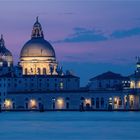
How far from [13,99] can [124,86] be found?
13212 mm

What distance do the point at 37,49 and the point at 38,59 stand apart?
1192 millimetres

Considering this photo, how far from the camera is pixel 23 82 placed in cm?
12638

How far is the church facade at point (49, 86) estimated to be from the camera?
121125 mm

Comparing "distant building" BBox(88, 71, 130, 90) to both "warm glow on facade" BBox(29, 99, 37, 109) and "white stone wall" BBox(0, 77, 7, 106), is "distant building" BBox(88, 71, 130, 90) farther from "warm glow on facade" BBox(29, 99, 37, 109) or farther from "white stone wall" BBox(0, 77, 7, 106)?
"white stone wall" BBox(0, 77, 7, 106)

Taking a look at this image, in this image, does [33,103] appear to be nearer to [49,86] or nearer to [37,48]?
[49,86]

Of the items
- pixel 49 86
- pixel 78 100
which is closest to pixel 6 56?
pixel 49 86

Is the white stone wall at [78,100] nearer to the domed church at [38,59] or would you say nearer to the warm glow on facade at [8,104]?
the warm glow on facade at [8,104]

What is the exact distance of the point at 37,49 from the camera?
430 ft

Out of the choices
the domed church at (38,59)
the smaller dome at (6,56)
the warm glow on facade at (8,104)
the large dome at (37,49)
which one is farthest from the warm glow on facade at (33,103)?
the smaller dome at (6,56)

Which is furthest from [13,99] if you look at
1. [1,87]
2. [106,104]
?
[106,104]

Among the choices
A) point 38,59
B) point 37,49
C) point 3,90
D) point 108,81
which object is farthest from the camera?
point 108,81

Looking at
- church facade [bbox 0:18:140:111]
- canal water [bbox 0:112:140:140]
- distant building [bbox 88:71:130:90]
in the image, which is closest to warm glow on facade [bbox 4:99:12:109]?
church facade [bbox 0:18:140:111]

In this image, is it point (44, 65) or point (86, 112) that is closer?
point (86, 112)

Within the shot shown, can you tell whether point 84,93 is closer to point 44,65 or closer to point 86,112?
point 86,112
